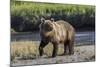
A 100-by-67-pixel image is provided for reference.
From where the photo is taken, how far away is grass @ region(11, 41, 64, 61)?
230cm

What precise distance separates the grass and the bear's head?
20 centimetres

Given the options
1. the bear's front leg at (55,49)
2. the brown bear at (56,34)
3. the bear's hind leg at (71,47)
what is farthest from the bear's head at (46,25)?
the bear's hind leg at (71,47)

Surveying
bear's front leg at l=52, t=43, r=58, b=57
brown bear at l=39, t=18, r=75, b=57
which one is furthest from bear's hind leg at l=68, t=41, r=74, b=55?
bear's front leg at l=52, t=43, r=58, b=57

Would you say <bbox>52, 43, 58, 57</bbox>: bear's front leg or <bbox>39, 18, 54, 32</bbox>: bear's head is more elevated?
<bbox>39, 18, 54, 32</bbox>: bear's head

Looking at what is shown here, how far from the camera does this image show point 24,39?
2355 millimetres

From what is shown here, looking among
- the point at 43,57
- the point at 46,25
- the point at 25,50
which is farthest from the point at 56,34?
the point at 25,50

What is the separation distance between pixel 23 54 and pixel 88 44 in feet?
2.79

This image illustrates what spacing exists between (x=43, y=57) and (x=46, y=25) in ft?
1.19

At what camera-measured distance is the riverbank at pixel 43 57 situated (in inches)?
91.1

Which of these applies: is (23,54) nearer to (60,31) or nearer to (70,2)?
(60,31)

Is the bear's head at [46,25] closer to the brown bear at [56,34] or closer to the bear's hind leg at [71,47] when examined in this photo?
the brown bear at [56,34]

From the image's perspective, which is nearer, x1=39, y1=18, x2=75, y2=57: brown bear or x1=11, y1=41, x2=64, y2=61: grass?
x1=11, y1=41, x2=64, y2=61: grass

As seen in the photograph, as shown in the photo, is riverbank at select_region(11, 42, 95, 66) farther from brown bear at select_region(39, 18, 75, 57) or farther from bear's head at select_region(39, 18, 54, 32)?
bear's head at select_region(39, 18, 54, 32)
